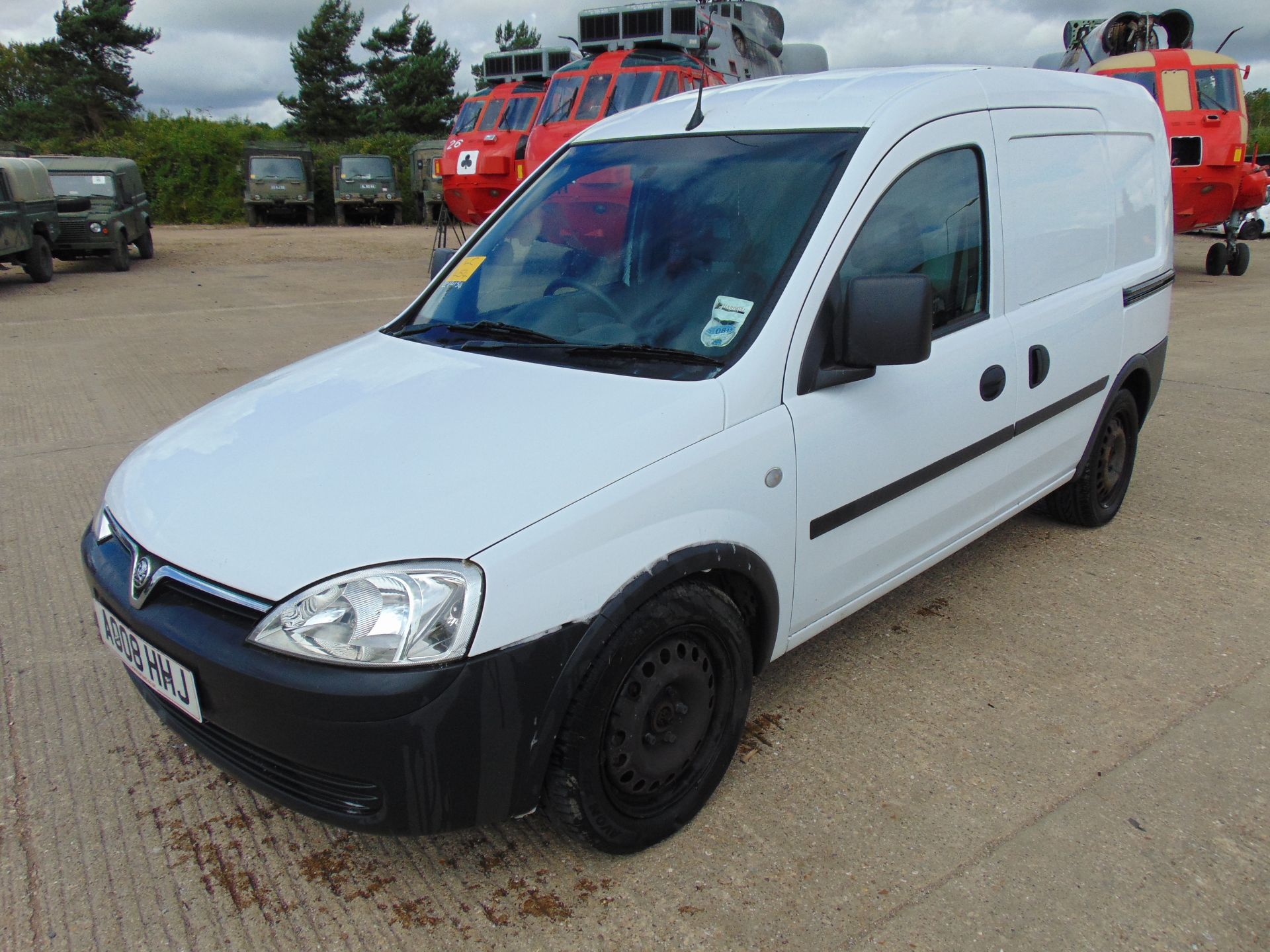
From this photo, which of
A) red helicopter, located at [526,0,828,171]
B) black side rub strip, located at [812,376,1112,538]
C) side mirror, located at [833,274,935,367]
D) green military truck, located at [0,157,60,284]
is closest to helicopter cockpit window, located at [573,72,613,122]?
red helicopter, located at [526,0,828,171]

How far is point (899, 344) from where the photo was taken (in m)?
2.45

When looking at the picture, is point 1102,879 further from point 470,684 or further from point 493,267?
point 493,267

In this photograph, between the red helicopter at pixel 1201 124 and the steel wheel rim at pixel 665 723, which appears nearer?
the steel wheel rim at pixel 665 723

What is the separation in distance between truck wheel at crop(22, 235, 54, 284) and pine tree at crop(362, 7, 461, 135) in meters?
36.3

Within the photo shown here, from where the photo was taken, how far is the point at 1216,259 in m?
14.9

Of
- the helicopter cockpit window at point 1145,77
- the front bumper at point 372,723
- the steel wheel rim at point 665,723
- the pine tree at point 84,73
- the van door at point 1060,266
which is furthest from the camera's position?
the pine tree at point 84,73

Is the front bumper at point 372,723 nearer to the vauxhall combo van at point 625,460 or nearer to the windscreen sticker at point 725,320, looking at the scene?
the vauxhall combo van at point 625,460

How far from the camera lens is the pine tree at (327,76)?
49312 millimetres

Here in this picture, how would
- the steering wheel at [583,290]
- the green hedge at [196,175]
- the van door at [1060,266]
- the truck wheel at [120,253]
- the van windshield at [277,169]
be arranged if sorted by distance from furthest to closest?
1. the green hedge at [196,175]
2. the van windshield at [277,169]
3. the truck wheel at [120,253]
4. the van door at [1060,266]
5. the steering wheel at [583,290]

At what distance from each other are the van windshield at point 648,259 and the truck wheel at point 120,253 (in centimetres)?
1444

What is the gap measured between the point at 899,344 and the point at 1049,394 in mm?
1394

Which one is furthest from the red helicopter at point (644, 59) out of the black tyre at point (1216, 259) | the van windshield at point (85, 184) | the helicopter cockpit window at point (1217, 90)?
the van windshield at point (85, 184)

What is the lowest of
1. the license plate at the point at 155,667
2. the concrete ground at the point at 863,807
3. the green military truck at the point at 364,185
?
the concrete ground at the point at 863,807

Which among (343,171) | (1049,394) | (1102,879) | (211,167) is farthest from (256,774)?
(211,167)
